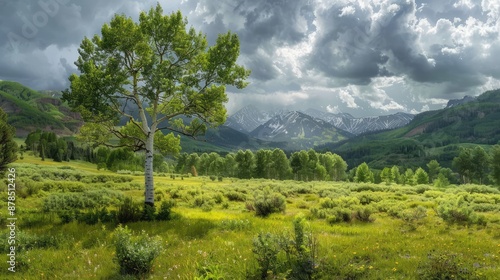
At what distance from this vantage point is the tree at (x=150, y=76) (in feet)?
61.0

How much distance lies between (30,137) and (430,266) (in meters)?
193

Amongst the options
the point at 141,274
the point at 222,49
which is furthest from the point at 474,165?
the point at 141,274

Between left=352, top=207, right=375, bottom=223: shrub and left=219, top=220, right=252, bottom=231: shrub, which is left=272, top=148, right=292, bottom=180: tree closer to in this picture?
left=352, top=207, right=375, bottom=223: shrub

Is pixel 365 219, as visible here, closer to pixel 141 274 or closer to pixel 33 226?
pixel 141 274

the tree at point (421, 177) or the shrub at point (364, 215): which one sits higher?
the shrub at point (364, 215)

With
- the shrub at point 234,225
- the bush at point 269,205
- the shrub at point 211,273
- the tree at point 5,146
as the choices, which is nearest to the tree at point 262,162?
the bush at point 269,205

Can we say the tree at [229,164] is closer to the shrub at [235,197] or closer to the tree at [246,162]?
the tree at [246,162]

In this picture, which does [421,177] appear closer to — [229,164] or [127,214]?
[229,164]

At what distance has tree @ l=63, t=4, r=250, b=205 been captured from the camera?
1858 centimetres

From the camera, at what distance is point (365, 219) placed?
1989 cm

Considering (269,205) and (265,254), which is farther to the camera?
(269,205)

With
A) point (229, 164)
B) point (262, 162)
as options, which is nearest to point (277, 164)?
point (262, 162)

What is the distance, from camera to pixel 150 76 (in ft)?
62.0

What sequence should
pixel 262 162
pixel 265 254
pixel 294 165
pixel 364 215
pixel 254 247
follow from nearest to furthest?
pixel 265 254, pixel 254 247, pixel 364 215, pixel 262 162, pixel 294 165
